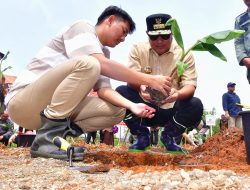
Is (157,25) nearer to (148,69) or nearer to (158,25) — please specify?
(158,25)

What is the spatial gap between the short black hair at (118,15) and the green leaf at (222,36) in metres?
0.48

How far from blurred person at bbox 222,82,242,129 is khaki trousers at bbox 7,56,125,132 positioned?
4708 mm

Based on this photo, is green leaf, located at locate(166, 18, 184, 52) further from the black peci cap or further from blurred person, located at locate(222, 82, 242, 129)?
blurred person, located at locate(222, 82, 242, 129)

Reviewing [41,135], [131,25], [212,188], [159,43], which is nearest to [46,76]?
[41,135]

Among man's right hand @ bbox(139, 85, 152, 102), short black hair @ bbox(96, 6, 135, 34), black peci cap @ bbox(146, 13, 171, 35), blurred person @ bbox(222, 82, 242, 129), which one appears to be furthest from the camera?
blurred person @ bbox(222, 82, 242, 129)

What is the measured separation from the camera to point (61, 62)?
8.54ft

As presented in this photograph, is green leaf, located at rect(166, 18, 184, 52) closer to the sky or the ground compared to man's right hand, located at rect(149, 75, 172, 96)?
closer to the sky

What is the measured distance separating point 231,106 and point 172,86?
435 cm

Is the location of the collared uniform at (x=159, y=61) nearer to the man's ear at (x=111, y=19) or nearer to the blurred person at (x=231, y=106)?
the man's ear at (x=111, y=19)

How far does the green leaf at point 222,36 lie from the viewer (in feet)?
7.61

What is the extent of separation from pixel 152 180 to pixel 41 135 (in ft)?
3.70

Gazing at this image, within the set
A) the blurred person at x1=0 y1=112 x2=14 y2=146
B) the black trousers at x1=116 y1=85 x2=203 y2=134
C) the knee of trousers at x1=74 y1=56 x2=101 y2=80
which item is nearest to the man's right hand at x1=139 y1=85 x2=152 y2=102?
the black trousers at x1=116 y1=85 x2=203 y2=134

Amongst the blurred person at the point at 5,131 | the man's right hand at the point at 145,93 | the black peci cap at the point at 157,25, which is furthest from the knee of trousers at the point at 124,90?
the blurred person at the point at 5,131

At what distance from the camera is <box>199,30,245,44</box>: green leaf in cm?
232
